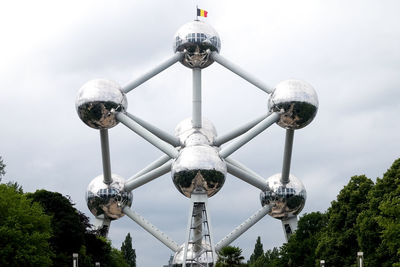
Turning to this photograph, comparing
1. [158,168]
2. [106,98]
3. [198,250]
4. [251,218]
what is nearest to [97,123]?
[106,98]

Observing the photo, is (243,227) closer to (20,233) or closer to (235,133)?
(235,133)

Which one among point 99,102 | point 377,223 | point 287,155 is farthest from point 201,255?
point 377,223

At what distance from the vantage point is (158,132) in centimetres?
3538

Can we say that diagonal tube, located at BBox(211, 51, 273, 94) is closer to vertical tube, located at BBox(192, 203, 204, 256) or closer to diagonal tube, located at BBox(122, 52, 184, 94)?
diagonal tube, located at BBox(122, 52, 184, 94)

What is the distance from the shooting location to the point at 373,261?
96.7 ft

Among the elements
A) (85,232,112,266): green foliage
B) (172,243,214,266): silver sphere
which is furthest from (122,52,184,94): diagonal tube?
(85,232,112,266): green foliage

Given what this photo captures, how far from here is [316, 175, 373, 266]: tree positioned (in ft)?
110

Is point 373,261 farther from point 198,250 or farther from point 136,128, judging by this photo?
point 136,128

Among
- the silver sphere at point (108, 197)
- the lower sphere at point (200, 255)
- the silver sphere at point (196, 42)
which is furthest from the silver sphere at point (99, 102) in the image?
the lower sphere at point (200, 255)

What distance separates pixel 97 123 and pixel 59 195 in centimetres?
502

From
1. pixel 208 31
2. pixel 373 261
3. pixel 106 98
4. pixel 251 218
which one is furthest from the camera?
pixel 251 218

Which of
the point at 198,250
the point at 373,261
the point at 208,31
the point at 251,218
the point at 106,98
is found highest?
the point at 208,31

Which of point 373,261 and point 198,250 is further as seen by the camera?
point 198,250

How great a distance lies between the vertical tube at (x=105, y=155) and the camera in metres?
35.6
